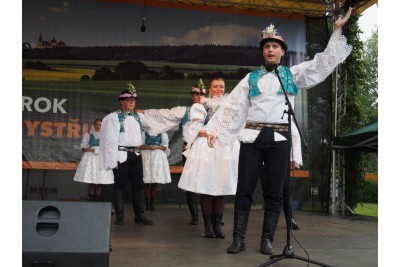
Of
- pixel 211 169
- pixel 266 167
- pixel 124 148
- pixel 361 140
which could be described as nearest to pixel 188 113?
pixel 124 148

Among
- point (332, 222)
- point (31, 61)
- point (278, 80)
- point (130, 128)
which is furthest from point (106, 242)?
point (31, 61)

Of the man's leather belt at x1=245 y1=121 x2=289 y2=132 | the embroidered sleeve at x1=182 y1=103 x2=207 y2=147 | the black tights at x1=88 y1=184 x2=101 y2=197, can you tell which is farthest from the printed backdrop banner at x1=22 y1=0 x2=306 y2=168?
the man's leather belt at x1=245 y1=121 x2=289 y2=132

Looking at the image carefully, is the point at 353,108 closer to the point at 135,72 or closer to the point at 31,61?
the point at 135,72

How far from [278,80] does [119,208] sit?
112 inches

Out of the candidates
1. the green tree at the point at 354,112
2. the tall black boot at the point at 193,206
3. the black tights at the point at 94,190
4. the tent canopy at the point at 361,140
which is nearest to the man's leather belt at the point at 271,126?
the tall black boot at the point at 193,206

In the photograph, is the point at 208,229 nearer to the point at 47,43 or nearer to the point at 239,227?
the point at 239,227

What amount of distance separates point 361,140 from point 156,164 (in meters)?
3.41

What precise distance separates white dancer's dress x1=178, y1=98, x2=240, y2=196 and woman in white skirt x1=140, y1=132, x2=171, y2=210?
3475mm

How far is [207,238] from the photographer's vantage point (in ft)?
15.5

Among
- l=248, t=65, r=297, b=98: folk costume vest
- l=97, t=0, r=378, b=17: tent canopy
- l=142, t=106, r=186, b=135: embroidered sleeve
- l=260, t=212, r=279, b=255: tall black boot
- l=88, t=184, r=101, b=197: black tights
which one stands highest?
l=97, t=0, r=378, b=17: tent canopy

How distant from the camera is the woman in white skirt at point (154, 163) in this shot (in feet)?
27.8

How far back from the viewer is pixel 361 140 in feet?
24.5

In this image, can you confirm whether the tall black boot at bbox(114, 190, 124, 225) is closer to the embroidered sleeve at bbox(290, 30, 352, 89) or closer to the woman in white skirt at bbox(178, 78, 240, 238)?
the woman in white skirt at bbox(178, 78, 240, 238)

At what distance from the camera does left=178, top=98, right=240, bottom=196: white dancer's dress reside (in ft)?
15.5
